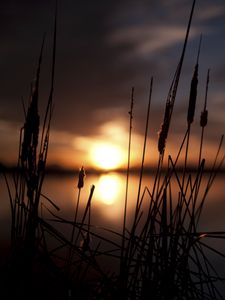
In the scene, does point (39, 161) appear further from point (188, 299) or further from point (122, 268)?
point (188, 299)

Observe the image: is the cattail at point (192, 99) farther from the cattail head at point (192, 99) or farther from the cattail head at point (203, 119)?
the cattail head at point (203, 119)

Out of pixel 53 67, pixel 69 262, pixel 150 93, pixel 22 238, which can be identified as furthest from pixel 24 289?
pixel 150 93

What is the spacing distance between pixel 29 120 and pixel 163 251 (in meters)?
1.08

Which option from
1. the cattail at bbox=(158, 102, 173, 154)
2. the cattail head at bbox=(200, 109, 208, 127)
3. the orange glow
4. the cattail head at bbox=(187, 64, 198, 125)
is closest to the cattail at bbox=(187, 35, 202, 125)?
the cattail head at bbox=(187, 64, 198, 125)

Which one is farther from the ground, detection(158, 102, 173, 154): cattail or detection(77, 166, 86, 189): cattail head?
detection(158, 102, 173, 154): cattail

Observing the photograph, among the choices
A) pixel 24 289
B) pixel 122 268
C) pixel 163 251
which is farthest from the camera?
pixel 163 251

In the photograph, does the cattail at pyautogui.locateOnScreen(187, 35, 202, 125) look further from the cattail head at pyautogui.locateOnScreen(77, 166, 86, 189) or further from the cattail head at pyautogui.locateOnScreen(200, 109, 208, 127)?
the cattail head at pyautogui.locateOnScreen(77, 166, 86, 189)

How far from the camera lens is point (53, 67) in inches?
61.5

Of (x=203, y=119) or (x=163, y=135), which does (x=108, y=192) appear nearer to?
(x=203, y=119)

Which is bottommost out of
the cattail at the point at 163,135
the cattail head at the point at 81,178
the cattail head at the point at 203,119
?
A: the cattail head at the point at 81,178

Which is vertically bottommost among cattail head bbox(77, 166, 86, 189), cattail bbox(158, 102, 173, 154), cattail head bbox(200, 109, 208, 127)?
cattail head bbox(77, 166, 86, 189)

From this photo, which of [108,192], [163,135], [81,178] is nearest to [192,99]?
[163,135]

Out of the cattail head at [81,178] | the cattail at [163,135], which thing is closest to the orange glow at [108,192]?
the cattail head at [81,178]

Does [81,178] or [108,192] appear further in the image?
[108,192]
